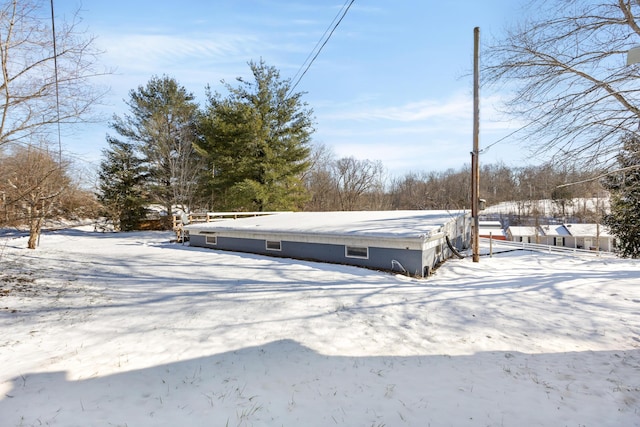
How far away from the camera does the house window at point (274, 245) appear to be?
37.3 ft

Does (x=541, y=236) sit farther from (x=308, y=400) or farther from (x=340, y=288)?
(x=308, y=400)

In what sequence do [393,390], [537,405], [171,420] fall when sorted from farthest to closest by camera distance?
1. [393,390]
2. [537,405]
3. [171,420]

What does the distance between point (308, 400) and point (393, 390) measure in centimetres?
94

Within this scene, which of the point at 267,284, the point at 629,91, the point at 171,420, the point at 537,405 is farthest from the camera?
the point at 267,284

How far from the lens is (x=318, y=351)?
4176 mm

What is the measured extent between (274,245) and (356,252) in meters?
3.56

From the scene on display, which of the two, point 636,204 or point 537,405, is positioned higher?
point 636,204

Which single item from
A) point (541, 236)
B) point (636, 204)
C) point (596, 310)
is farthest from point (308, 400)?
point (541, 236)

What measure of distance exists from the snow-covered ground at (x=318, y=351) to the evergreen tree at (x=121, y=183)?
50.0 ft

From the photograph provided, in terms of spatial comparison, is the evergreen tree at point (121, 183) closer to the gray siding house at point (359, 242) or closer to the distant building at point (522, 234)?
the gray siding house at point (359, 242)

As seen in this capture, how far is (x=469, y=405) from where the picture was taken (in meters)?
2.98

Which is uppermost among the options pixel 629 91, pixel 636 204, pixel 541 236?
pixel 629 91

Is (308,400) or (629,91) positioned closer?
(308,400)

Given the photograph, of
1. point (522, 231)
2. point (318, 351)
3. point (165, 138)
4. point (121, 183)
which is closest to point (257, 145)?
point (165, 138)
